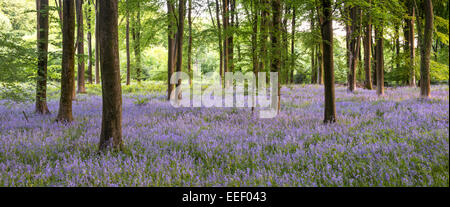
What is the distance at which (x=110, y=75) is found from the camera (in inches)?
178

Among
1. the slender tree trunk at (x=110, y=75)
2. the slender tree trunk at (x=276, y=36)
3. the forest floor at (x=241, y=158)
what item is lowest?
the forest floor at (x=241, y=158)

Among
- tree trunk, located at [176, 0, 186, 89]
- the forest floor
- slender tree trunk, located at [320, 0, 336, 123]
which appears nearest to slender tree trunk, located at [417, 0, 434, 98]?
the forest floor

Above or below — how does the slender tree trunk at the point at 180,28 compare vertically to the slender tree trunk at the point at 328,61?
above

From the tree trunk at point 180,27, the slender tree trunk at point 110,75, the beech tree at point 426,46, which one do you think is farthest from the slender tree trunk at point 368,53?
the slender tree trunk at point 110,75

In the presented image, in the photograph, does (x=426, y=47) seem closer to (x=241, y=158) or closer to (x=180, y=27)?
(x=241, y=158)

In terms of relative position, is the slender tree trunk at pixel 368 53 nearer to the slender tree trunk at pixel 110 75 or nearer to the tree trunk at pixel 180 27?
the tree trunk at pixel 180 27

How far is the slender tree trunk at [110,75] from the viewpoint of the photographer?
441 cm

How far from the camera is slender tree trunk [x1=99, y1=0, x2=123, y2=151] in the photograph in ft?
14.5

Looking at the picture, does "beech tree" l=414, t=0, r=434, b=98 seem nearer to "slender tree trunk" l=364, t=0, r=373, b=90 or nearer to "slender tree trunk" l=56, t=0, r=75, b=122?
"slender tree trunk" l=364, t=0, r=373, b=90

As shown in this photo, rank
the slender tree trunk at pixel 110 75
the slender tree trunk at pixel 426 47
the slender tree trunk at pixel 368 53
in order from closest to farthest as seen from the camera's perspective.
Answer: the slender tree trunk at pixel 110 75 → the slender tree trunk at pixel 426 47 → the slender tree trunk at pixel 368 53

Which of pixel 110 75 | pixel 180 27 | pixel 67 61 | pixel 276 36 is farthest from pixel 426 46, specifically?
pixel 67 61

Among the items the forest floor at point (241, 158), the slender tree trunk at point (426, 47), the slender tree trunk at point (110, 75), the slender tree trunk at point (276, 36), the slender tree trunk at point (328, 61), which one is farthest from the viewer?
the slender tree trunk at point (426, 47)

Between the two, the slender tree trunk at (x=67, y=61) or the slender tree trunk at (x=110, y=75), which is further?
the slender tree trunk at (x=67, y=61)
